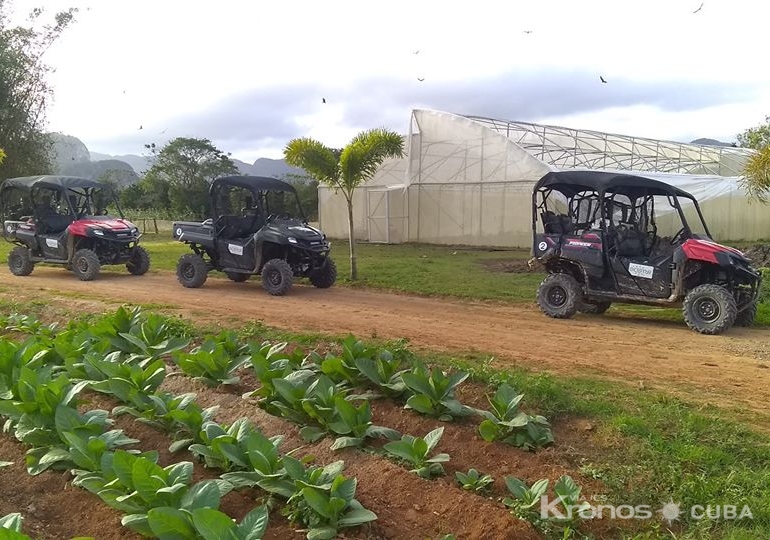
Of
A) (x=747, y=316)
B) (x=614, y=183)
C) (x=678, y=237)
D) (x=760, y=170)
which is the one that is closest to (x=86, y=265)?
(x=614, y=183)

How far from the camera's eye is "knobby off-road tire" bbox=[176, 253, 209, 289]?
12469mm

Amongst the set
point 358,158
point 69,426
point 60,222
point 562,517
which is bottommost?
point 562,517

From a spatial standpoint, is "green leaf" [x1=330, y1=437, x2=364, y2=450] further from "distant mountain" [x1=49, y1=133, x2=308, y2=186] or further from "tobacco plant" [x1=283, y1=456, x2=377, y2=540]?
"distant mountain" [x1=49, y1=133, x2=308, y2=186]

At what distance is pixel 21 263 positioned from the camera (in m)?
14.6

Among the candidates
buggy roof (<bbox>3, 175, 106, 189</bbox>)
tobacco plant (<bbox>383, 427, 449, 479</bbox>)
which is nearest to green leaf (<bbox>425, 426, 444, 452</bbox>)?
tobacco plant (<bbox>383, 427, 449, 479</bbox>)

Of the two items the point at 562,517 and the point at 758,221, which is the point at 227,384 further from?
the point at 758,221

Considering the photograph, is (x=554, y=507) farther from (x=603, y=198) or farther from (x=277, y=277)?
(x=277, y=277)

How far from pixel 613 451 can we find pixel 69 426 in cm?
330

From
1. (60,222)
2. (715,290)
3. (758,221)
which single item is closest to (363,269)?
(60,222)

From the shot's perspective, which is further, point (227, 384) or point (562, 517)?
point (227, 384)

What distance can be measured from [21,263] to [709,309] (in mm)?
13457

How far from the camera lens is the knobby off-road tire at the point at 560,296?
377 inches

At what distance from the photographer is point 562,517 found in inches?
134

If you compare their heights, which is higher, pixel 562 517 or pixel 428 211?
pixel 428 211
